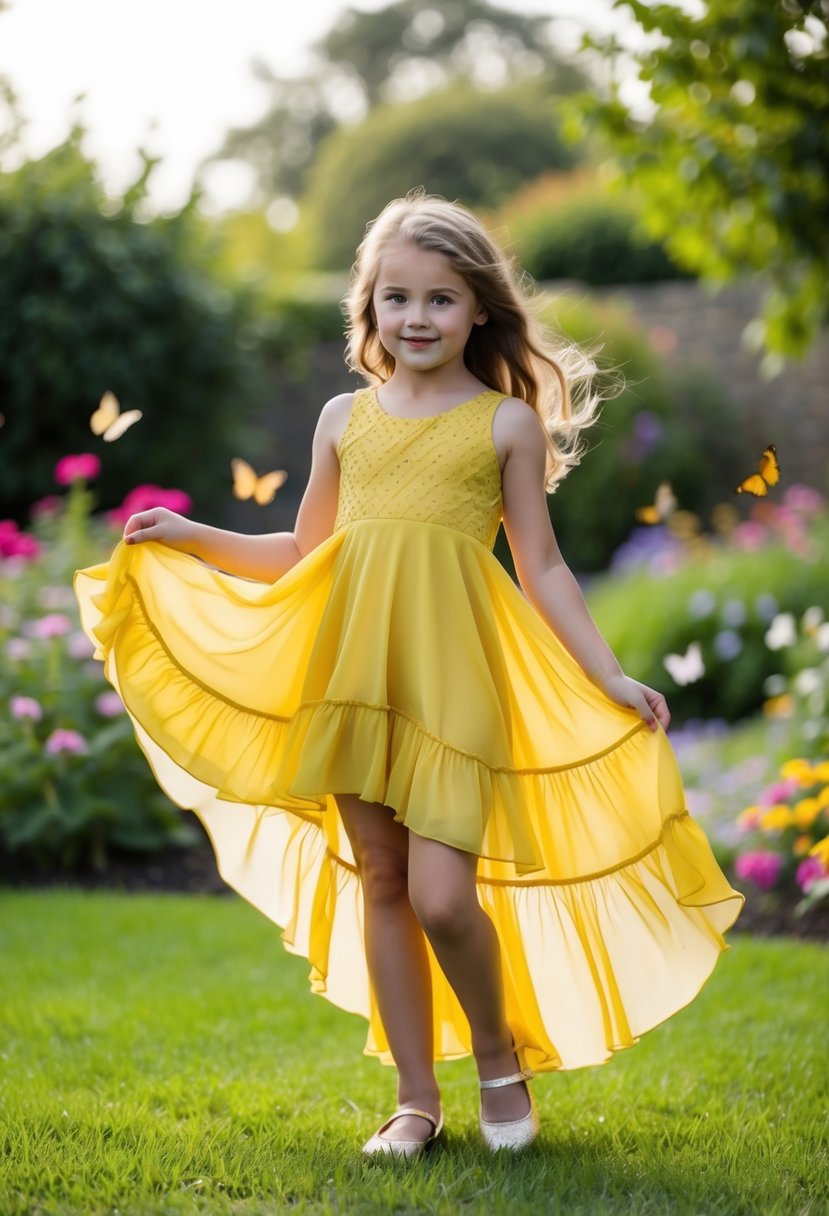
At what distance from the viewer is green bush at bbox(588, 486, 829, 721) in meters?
6.29

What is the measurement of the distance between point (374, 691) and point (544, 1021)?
28.9 inches

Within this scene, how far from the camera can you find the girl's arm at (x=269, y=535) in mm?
2508

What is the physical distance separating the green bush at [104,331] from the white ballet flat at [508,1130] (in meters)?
6.35

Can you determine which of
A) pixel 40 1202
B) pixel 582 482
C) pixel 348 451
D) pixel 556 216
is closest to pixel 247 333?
pixel 582 482

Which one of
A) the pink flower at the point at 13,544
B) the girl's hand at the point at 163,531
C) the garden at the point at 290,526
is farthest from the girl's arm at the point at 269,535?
the pink flower at the point at 13,544

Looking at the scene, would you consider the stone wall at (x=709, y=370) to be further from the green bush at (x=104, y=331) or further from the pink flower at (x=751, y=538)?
the pink flower at (x=751, y=538)

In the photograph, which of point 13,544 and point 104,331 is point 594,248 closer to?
point 104,331

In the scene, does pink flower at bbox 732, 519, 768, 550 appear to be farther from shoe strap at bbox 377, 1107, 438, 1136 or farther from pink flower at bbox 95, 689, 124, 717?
shoe strap at bbox 377, 1107, 438, 1136

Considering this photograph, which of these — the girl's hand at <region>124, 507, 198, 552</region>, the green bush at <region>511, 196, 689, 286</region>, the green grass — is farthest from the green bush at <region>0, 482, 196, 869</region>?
the green bush at <region>511, 196, 689, 286</region>

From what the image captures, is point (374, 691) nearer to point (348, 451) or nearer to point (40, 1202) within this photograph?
point (348, 451)

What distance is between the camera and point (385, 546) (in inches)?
91.6

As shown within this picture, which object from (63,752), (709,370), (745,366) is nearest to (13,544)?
(63,752)

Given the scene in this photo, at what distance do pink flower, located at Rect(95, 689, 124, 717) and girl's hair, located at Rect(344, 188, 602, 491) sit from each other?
96.7 inches

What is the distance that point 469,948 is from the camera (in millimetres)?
2248
